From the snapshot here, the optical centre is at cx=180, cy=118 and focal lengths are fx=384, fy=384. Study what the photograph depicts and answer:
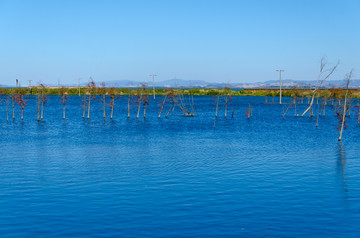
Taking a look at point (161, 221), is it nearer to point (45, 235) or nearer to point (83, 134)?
point (45, 235)

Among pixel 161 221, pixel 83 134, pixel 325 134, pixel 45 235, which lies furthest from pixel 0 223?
pixel 325 134

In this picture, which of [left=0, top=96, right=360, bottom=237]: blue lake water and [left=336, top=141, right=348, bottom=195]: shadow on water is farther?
[left=336, top=141, right=348, bottom=195]: shadow on water

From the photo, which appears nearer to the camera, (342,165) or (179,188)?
(179,188)

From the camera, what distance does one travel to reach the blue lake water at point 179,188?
59.0 feet

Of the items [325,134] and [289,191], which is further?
[325,134]

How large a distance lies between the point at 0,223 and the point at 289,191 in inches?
653

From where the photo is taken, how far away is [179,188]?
2470 centimetres

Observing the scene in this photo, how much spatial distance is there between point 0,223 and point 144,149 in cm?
2358

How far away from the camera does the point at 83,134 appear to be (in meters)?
54.2

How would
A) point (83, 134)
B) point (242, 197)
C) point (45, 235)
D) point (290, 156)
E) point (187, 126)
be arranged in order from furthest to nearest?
point (187, 126) < point (83, 134) < point (290, 156) < point (242, 197) < point (45, 235)

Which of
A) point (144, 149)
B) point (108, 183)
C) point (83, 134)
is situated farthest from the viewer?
point (83, 134)

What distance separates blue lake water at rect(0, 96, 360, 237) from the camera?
17984 millimetres

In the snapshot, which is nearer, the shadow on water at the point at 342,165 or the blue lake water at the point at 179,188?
the blue lake water at the point at 179,188

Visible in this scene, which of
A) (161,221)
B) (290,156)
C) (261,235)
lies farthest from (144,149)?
(261,235)
